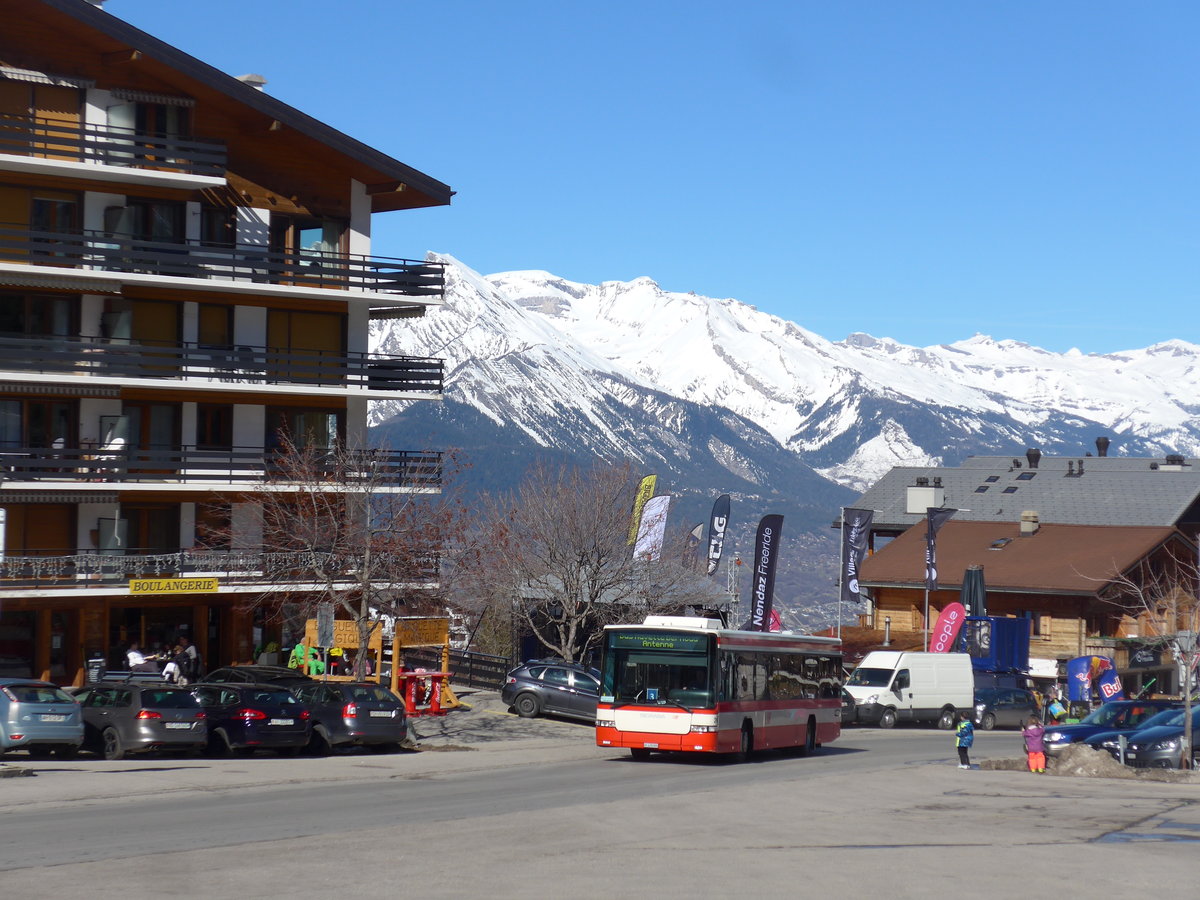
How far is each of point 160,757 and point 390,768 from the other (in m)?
4.78

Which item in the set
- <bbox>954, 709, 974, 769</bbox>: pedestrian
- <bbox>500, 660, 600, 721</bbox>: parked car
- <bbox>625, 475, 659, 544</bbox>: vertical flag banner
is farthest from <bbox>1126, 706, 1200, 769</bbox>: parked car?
<bbox>625, 475, 659, 544</bbox>: vertical flag banner

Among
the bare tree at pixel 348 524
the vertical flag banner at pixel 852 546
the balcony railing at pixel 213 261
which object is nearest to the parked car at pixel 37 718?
the bare tree at pixel 348 524

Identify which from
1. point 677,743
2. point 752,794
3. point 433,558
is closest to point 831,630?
point 433,558

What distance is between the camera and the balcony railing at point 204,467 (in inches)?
1535

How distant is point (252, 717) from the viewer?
31.0 metres

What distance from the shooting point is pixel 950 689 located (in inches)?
2037

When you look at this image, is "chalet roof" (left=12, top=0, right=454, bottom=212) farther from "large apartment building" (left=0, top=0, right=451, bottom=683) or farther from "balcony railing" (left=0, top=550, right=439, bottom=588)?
"balcony railing" (left=0, top=550, right=439, bottom=588)

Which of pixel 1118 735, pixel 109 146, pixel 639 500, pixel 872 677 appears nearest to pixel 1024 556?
pixel 639 500

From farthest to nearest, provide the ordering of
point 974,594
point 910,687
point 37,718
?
point 974,594, point 910,687, point 37,718

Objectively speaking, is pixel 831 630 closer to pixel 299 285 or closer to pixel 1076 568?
pixel 1076 568

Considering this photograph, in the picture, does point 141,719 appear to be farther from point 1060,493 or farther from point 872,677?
point 1060,493

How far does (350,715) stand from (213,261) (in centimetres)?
1459

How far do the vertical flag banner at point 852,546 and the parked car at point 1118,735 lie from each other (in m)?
34.0

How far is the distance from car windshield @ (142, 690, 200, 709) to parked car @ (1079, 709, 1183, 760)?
18.5 m
